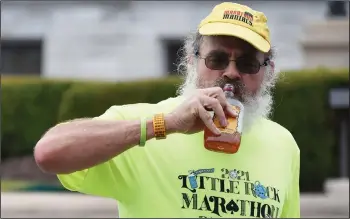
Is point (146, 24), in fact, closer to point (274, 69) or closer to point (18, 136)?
point (18, 136)

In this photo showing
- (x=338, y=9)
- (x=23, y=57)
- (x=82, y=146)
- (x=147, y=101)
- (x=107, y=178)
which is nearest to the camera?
(x=82, y=146)

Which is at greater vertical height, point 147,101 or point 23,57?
point 23,57

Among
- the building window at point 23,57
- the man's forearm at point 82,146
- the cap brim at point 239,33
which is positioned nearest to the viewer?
the man's forearm at point 82,146

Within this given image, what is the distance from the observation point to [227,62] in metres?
2.23

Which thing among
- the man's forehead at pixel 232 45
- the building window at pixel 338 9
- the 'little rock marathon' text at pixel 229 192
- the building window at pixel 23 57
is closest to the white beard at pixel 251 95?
the man's forehead at pixel 232 45

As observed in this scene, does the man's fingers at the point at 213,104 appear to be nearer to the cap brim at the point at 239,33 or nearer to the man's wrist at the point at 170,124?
the man's wrist at the point at 170,124

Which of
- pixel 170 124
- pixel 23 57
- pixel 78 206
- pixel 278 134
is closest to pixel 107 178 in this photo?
pixel 170 124

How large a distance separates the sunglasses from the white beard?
65mm

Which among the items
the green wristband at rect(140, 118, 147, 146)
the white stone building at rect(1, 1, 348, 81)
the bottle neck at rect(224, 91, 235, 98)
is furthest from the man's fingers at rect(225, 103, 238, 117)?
the white stone building at rect(1, 1, 348, 81)

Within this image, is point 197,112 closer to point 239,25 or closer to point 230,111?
point 230,111

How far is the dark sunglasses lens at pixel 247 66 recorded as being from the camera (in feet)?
7.34

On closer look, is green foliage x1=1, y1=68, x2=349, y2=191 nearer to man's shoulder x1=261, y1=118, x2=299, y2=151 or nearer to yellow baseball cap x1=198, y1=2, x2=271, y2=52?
man's shoulder x1=261, y1=118, x2=299, y2=151

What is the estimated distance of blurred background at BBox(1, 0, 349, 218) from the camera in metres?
9.49

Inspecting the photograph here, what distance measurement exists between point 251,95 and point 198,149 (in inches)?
11.4
